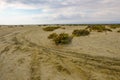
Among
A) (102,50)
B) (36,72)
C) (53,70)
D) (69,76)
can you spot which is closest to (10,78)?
(36,72)

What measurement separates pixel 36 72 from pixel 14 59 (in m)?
2.53

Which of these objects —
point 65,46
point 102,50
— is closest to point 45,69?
point 102,50

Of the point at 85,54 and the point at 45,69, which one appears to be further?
the point at 85,54

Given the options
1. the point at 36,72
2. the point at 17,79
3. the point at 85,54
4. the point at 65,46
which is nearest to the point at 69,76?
the point at 36,72

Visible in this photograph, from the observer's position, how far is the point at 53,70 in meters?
7.07

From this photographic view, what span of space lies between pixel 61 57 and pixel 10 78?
9.84 ft

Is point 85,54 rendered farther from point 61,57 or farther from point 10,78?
point 10,78

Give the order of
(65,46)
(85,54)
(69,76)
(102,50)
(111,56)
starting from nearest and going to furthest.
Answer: (69,76), (111,56), (85,54), (102,50), (65,46)

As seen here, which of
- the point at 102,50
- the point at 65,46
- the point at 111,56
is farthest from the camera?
the point at 65,46

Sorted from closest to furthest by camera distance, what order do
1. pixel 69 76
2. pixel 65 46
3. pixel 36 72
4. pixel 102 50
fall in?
pixel 69 76
pixel 36 72
pixel 102 50
pixel 65 46

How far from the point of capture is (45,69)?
7.25 meters

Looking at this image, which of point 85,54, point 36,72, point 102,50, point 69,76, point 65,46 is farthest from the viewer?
point 65,46

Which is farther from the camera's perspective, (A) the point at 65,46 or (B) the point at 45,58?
(A) the point at 65,46

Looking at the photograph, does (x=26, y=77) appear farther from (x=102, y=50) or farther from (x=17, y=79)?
(x=102, y=50)
